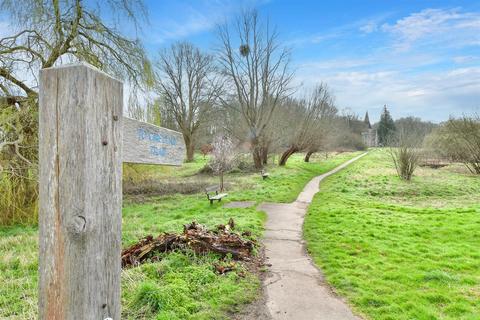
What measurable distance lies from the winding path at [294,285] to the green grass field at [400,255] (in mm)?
241

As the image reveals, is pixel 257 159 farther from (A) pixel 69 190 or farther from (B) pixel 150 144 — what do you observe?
(A) pixel 69 190

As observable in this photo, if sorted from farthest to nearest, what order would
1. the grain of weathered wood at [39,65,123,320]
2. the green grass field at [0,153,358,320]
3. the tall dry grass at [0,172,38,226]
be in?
the tall dry grass at [0,172,38,226]
the green grass field at [0,153,358,320]
the grain of weathered wood at [39,65,123,320]

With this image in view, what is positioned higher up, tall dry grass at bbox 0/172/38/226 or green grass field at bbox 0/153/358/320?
tall dry grass at bbox 0/172/38/226

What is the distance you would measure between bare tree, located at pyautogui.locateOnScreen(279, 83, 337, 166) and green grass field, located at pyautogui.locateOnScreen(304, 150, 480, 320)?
16365 mm

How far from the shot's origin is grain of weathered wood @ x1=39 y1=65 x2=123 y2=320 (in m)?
1.65

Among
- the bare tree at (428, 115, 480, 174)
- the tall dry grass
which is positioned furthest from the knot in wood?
the bare tree at (428, 115, 480, 174)

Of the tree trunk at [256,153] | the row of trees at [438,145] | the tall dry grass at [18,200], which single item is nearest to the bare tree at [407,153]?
the row of trees at [438,145]

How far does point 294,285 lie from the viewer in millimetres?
5176

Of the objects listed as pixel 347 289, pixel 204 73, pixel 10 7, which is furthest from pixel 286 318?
pixel 204 73

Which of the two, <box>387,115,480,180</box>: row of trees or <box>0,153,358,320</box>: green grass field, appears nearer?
<box>0,153,358,320</box>: green grass field

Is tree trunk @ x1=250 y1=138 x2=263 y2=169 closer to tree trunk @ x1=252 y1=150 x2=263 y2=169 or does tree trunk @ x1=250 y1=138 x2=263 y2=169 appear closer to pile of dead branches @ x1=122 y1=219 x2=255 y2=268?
tree trunk @ x1=252 y1=150 x2=263 y2=169

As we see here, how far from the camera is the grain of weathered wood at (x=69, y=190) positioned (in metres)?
1.65

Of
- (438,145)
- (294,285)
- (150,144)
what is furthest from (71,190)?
(438,145)

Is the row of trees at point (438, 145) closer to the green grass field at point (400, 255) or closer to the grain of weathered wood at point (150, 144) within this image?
the green grass field at point (400, 255)
